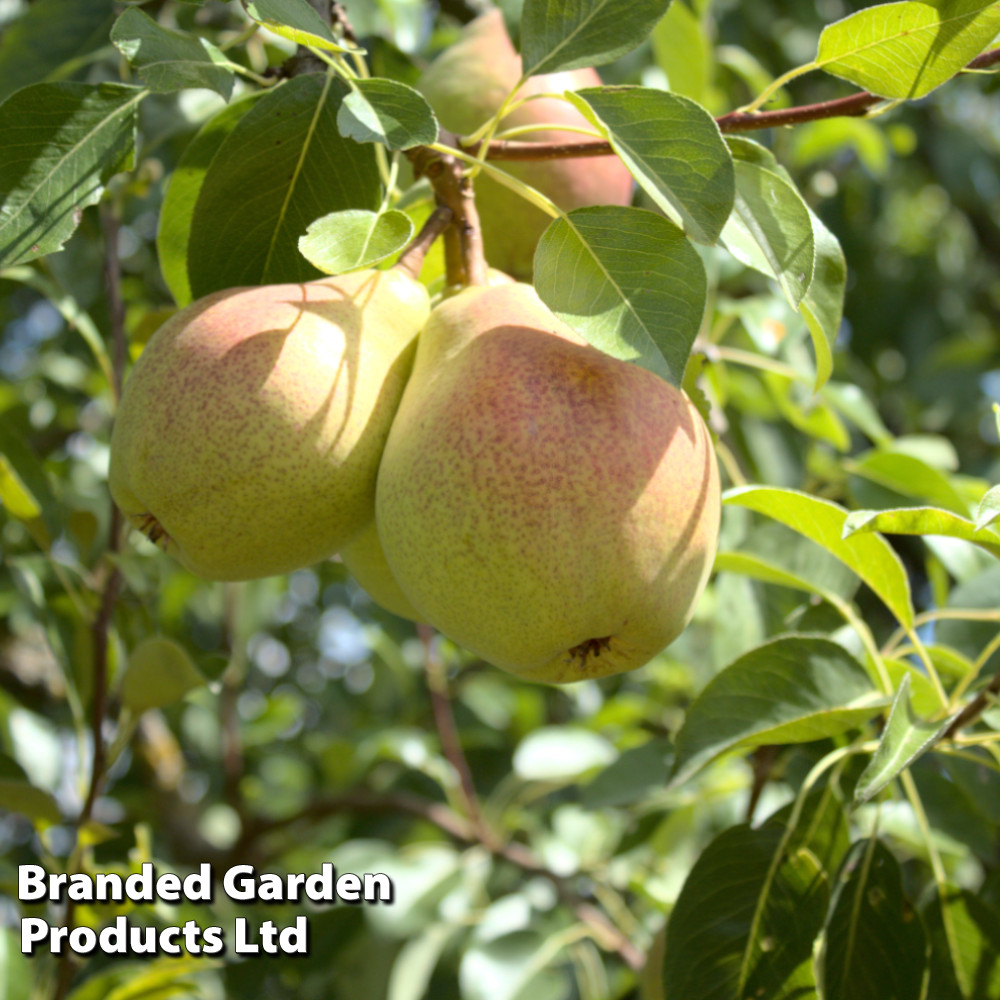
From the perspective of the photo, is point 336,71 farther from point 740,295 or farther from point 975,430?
point 975,430

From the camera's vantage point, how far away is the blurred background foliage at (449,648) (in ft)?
4.74

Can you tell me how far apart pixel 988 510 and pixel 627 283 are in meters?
0.33

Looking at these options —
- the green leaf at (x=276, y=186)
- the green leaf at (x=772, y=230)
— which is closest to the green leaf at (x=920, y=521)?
the green leaf at (x=772, y=230)

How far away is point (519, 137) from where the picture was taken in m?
1.19

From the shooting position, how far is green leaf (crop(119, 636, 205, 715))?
4.08ft

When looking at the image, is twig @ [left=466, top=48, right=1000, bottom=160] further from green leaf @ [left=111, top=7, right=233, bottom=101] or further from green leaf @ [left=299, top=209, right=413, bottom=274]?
green leaf @ [left=111, top=7, right=233, bottom=101]

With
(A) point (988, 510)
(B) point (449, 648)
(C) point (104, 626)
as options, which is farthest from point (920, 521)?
(B) point (449, 648)

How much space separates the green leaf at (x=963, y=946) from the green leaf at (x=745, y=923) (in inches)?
7.8

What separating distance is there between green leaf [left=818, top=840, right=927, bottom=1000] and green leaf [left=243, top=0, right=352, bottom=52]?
100 centimetres

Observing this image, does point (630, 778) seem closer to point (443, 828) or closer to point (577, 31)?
point (443, 828)

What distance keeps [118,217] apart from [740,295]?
1.63m

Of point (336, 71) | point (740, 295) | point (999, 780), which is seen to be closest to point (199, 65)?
point (336, 71)

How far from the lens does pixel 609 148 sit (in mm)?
914

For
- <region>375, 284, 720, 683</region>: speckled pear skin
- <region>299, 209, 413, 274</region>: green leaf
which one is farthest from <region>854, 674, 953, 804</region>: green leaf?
<region>299, 209, 413, 274</region>: green leaf
